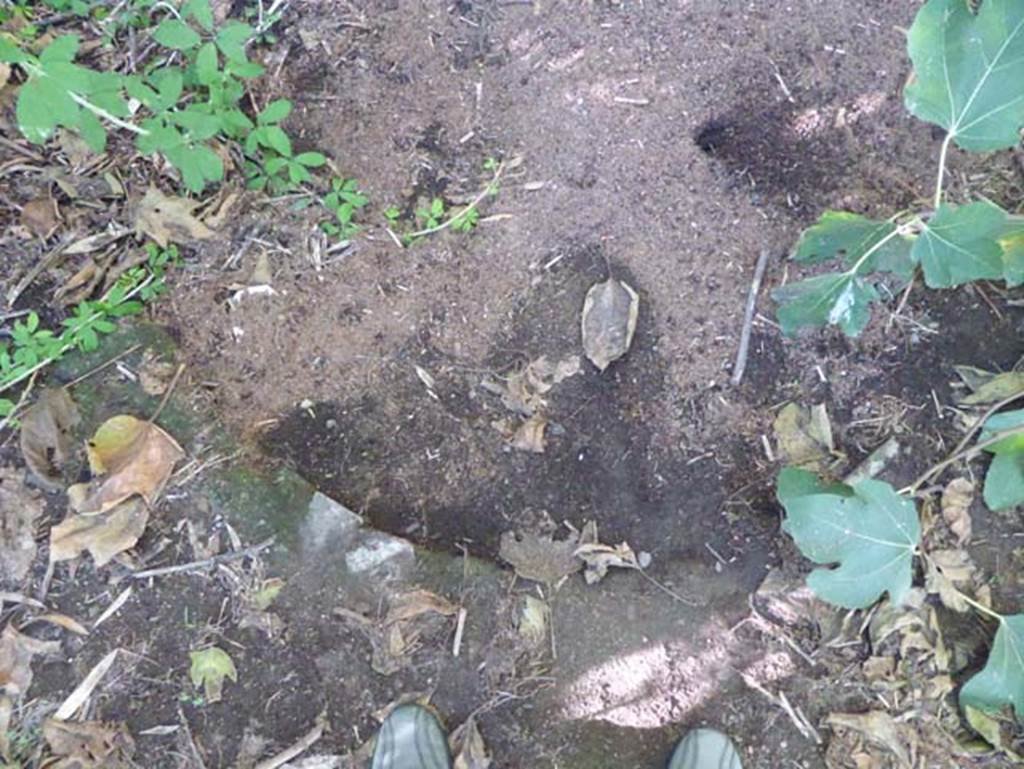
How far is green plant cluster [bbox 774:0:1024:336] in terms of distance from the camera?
6.16 ft

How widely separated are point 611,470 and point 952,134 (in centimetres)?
112

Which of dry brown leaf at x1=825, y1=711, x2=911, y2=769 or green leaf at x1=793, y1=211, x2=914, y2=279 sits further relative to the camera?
dry brown leaf at x1=825, y1=711, x2=911, y2=769

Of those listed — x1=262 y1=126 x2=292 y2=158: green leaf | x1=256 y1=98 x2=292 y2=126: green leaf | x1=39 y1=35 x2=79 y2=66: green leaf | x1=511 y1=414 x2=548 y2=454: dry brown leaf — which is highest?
A: x1=39 y1=35 x2=79 y2=66: green leaf

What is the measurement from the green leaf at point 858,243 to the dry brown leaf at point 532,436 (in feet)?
2.54

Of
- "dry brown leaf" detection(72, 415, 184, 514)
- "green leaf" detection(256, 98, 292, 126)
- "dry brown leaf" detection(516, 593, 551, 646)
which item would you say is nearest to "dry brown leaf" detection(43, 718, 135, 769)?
"dry brown leaf" detection(72, 415, 184, 514)

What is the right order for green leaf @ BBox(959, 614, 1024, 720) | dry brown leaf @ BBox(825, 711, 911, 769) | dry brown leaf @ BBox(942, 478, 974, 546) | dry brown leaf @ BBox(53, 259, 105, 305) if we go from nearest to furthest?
green leaf @ BBox(959, 614, 1024, 720) < dry brown leaf @ BBox(825, 711, 911, 769) < dry brown leaf @ BBox(942, 478, 974, 546) < dry brown leaf @ BBox(53, 259, 105, 305)

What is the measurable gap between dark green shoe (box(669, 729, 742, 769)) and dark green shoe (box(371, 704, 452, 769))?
577 mm

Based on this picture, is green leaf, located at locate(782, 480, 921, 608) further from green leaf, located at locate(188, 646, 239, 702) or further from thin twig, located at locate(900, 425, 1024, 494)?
green leaf, located at locate(188, 646, 239, 702)

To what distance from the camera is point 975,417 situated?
2387 mm

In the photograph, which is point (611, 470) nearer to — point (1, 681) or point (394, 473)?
point (394, 473)

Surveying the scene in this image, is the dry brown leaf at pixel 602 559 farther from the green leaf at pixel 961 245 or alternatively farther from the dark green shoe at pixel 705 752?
the green leaf at pixel 961 245

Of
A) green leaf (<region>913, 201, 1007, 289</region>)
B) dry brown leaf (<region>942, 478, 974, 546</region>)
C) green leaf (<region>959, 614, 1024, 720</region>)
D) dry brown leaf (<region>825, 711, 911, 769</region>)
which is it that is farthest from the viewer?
dry brown leaf (<region>942, 478, 974, 546</region>)

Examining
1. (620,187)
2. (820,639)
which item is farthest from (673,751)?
(620,187)

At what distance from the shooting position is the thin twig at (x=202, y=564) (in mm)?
2328
